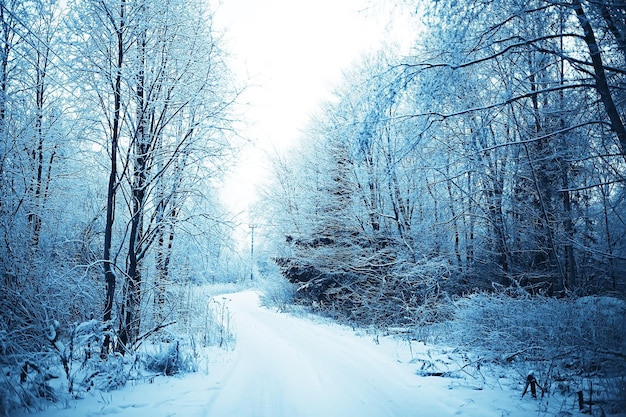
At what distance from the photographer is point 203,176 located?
5.92 meters

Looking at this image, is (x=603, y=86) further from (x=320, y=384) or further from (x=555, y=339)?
(x=320, y=384)

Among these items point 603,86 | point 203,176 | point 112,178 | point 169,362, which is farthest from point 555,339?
point 112,178

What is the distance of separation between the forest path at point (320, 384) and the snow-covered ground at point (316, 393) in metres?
0.01

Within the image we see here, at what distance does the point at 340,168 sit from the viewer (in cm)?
1334

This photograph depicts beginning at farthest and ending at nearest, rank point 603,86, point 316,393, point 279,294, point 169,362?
point 279,294
point 169,362
point 316,393
point 603,86

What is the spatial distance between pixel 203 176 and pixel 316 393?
4044 millimetres

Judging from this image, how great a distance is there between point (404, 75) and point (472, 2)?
42.6 inches

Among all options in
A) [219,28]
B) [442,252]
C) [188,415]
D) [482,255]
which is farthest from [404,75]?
[482,255]

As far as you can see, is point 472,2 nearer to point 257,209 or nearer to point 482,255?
point 482,255

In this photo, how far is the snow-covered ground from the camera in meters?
3.51

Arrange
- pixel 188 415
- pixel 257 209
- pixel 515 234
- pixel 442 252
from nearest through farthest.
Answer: pixel 188 415
pixel 515 234
pixel 442 252
pixel 257 209

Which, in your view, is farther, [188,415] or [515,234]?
[515,234]

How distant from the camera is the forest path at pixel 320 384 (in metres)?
3.62

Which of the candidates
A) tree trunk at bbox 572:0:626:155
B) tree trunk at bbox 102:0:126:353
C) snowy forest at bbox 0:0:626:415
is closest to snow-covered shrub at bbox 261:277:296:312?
snowy forest at bbox 0:0:626:415
